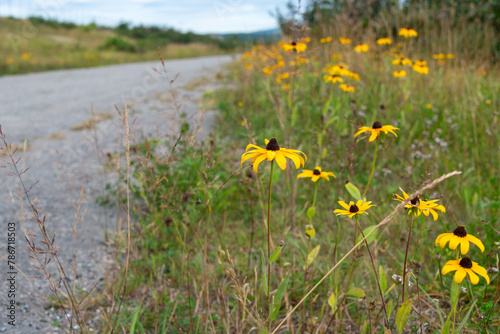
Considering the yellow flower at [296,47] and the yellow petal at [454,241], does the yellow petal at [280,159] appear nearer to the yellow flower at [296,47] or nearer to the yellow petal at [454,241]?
the yellow petal at [454,241]

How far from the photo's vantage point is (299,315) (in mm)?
1622

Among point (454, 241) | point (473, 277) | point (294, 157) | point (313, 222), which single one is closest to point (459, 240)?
point (454, 241)

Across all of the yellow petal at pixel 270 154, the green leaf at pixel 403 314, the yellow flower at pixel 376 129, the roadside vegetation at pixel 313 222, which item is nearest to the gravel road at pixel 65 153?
→ the roadside vegetation at pixel 313 222

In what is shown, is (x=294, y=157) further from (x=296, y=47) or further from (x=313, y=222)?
(x=296, y=47)

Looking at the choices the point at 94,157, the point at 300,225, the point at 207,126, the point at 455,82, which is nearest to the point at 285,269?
the point at 300,225

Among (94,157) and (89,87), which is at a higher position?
(89,87)

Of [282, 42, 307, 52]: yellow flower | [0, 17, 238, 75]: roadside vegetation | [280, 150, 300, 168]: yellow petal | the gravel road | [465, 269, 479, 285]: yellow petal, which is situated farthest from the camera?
[0, 17, 238, 75]: roadside vegetation

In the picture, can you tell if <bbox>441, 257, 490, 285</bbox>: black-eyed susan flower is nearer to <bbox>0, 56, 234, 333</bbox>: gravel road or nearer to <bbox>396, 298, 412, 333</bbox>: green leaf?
<bbox>396, 298, 412, 333</bbox>: green leaf

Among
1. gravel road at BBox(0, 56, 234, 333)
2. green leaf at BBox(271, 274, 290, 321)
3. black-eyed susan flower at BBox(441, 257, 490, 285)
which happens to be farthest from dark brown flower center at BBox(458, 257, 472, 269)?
gravel road at BBox(0, 56, 234, 333)

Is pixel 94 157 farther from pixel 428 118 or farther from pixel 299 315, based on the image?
pixel 428 118

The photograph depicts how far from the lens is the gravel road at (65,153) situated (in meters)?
1.67

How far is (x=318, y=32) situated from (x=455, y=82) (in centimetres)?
290

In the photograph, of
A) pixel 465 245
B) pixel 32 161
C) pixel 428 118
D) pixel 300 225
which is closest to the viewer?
pixel 465 245

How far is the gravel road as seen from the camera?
1667 mm
